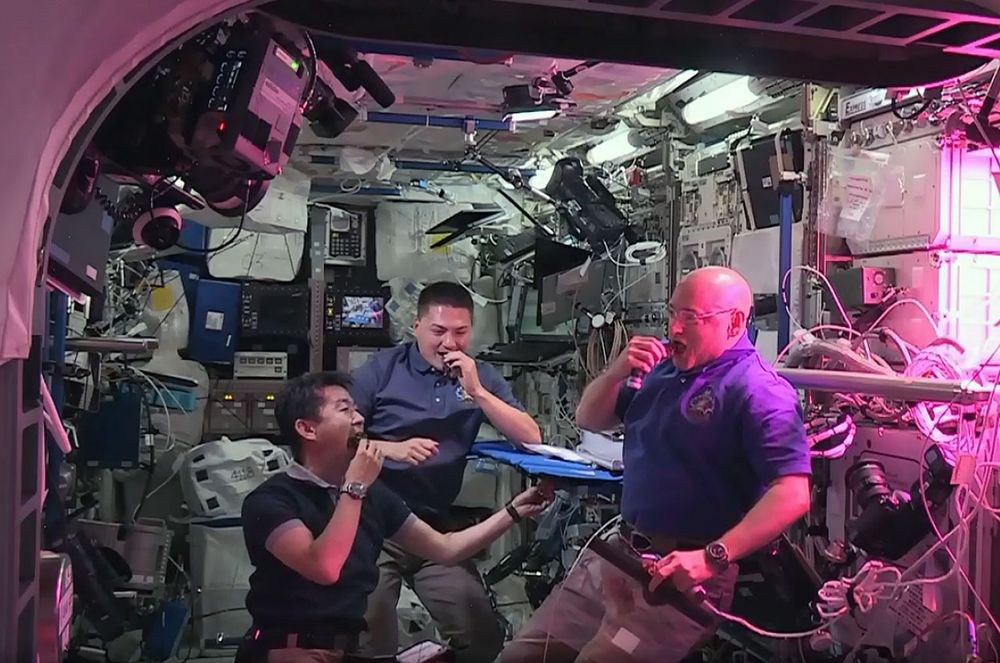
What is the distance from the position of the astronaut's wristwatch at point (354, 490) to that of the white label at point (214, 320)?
4.89 meters

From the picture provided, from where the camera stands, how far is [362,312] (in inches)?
328

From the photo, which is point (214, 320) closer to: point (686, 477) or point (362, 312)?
point (362, 312)

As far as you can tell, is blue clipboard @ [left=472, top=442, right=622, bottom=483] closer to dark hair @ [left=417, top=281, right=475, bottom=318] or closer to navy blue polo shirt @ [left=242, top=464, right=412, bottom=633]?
dark hair @ [left=417, top=281, right=475, bottom=318]

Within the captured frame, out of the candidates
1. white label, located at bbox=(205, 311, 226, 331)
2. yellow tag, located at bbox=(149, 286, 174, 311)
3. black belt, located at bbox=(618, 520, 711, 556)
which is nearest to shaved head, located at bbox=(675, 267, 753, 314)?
black belt, located at bbox=(618, 520, 711, 556)

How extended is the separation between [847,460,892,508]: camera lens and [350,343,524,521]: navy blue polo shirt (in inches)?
63.6

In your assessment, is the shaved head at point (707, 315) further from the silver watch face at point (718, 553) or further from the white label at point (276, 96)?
the white label at point (276, 96)

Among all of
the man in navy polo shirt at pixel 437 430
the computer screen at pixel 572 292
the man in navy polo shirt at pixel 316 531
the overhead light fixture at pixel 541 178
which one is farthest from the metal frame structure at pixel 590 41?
the overhead light fixture at pixel 541 178

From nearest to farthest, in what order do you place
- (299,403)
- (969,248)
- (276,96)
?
(276,96), (299,403), (969,248)

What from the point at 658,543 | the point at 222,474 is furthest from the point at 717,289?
the point at 222,474

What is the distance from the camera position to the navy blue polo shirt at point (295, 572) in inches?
131

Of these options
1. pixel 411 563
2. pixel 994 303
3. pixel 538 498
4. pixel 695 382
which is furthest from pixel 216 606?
pixel 994 303

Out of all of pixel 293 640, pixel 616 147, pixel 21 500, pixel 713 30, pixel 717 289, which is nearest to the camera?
pixel 21 500

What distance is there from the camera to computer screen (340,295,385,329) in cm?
829

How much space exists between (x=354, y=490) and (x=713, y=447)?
52.2 inches
